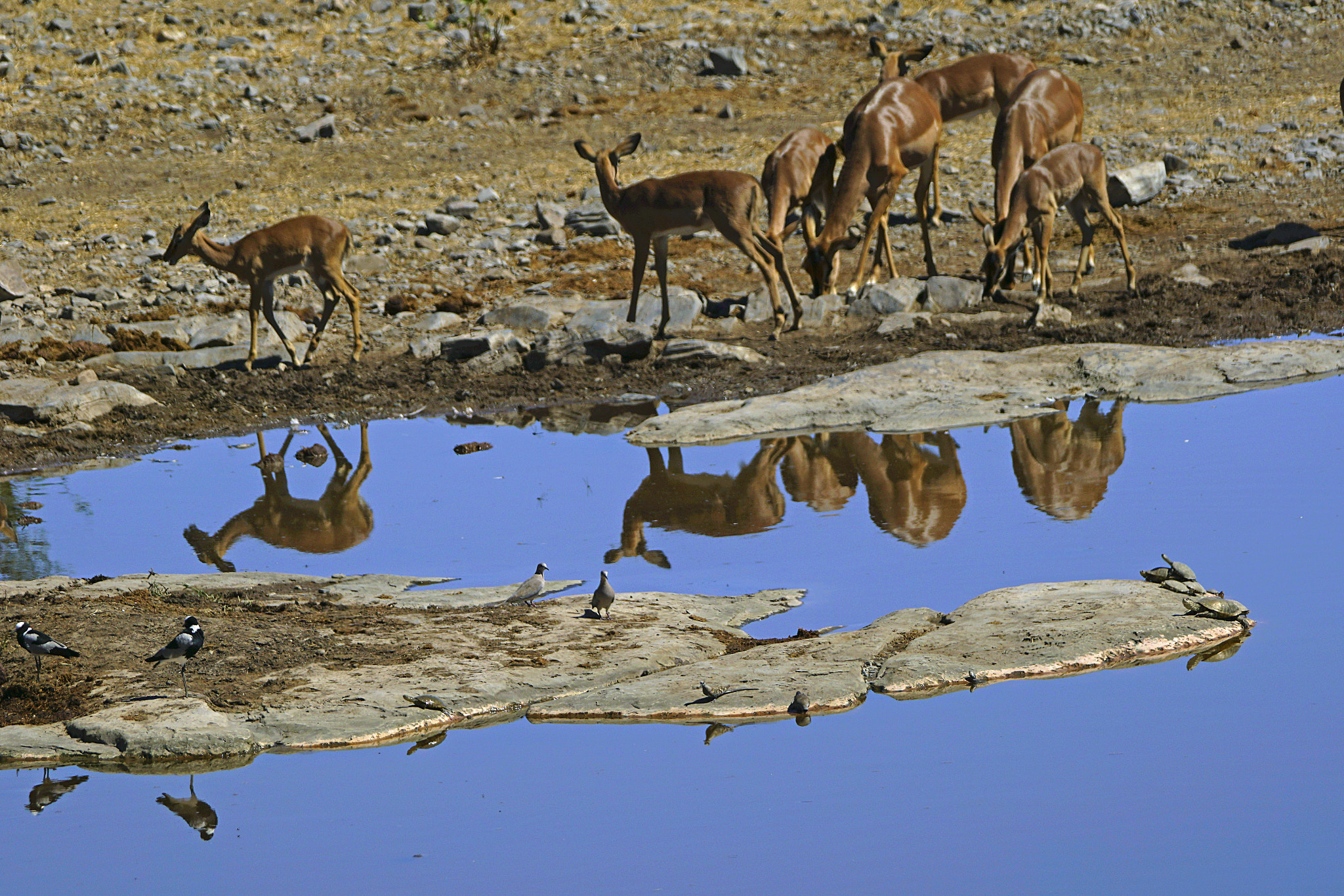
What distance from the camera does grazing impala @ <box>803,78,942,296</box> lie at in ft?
48.8

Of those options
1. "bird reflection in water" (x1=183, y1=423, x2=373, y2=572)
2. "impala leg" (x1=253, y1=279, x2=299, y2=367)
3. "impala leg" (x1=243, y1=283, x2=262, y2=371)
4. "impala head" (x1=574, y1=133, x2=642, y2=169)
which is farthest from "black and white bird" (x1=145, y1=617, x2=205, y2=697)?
"impala head" (x1=574, y1=133, x2=642, y2=169)

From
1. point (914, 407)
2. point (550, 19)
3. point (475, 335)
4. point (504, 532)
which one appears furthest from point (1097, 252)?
point (550, 19)

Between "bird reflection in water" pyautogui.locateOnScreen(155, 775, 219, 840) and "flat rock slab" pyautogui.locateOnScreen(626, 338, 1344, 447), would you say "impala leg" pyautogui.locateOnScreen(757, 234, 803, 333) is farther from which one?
"bird reflection in water" pyautogui.locateOnScreen(155, 775, 219, 840)

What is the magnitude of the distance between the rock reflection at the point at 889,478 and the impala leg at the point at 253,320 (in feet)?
19.4

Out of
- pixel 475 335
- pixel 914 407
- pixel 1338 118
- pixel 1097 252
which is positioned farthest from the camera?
pixel 1338 118

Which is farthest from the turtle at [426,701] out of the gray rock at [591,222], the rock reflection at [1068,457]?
the gray rock at [591,222]

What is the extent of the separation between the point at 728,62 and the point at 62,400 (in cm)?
1716

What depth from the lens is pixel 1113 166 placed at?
2006 cm

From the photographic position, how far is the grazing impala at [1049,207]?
47.1ft

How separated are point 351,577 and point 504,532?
1.23 meters

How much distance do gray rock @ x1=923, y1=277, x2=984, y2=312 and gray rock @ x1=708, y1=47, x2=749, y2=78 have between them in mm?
12988

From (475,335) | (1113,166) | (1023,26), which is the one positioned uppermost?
(1023,26)

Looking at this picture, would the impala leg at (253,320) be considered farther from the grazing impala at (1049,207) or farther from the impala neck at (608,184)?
the grazing impala at (1049,207)

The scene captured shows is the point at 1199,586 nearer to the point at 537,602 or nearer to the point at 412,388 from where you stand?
the point at 537,602
